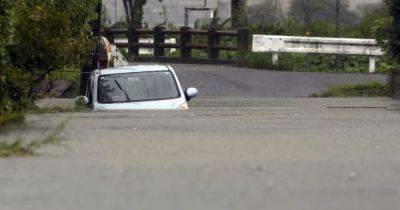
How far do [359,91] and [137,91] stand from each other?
700 centimetres

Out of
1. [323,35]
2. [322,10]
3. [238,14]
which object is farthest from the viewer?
[322,10]

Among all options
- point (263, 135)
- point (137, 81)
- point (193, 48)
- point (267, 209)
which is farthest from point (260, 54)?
point (267, 209)

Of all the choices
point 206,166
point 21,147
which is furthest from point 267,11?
point 206,166

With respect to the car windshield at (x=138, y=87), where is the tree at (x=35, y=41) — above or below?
above

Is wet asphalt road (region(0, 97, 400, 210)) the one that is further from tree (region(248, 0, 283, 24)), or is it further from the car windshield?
tree (region(248, 0, 283, 24))

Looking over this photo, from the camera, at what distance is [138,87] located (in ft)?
57.8

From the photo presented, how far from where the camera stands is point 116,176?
9141mm

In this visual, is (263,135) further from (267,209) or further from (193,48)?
(193,48)

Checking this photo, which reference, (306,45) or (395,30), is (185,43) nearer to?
(306,45)

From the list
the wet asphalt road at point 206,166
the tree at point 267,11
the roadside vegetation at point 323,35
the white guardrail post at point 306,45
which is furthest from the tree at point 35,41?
the tree at point 267,11

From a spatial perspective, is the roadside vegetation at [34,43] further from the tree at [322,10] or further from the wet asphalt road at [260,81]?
the tree at [322,10]

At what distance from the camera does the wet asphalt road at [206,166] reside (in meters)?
8.23

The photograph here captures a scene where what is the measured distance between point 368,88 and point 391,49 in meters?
1.51

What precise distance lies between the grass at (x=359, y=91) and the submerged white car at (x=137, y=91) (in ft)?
19.1
